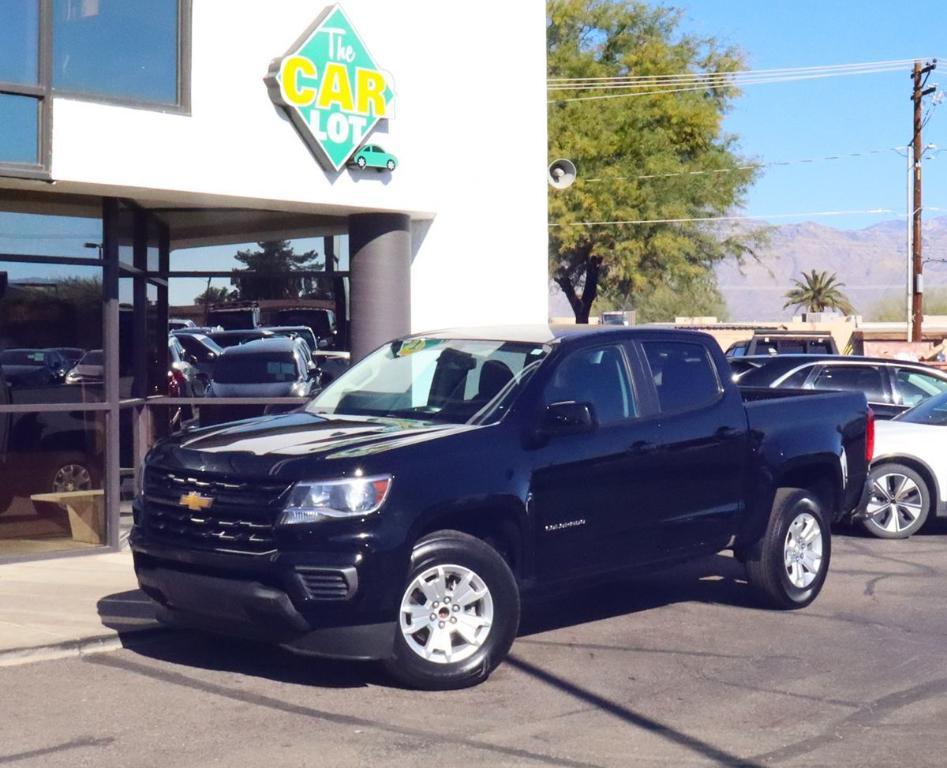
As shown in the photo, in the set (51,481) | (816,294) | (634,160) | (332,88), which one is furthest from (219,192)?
(816,294)

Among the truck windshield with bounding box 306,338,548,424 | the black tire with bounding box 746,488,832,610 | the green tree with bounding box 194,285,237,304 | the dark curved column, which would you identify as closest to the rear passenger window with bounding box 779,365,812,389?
the dark curved column

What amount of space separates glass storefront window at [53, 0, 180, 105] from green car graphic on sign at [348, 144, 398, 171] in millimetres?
1830

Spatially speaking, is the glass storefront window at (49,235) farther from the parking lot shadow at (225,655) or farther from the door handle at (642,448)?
the door handle at (642,448)

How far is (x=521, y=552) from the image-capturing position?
7887mm

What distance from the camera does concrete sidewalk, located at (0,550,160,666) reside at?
8.38m

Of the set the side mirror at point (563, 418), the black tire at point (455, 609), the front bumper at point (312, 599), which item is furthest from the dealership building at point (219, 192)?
the black tire at point (455, 609)

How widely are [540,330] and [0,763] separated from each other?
171 inches

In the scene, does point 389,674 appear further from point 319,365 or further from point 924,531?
point 924,531

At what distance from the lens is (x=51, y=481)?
11969 millimetres

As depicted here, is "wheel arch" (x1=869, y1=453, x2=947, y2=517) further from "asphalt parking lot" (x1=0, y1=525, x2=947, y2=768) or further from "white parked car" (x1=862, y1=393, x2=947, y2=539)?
"asphalt parking lot" (x1=0, y1=525, x2=947, y2=768)

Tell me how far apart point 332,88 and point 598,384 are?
538 centimetres

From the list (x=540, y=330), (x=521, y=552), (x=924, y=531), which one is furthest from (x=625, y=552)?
(x=924, y=531)

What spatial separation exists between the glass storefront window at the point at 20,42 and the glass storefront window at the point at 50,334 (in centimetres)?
160

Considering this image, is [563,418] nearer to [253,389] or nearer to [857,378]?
[253,389]
